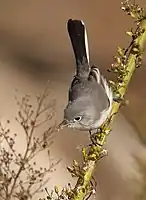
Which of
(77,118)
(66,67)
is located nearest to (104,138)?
(77,118)

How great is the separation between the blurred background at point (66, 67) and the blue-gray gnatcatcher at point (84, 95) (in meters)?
0.99

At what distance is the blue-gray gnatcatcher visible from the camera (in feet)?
1.33

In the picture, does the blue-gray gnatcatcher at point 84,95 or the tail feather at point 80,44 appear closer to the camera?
the blue-gray gnatcatcher at point 84,95

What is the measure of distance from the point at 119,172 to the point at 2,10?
2.55ft

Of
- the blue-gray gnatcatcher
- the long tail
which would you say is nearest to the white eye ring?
the blue-gray gnatcatcher

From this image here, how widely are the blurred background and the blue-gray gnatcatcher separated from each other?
99cm

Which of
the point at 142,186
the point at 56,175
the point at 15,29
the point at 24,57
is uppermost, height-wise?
the point at 15,29

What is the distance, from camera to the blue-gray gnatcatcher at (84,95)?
0.41 m

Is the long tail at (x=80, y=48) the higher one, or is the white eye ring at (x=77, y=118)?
the long tail at (x=80, y=48)

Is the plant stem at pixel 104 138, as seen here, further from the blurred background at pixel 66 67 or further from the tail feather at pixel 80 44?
the blurred background at pixel 66 67

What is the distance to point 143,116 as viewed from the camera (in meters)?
1.53

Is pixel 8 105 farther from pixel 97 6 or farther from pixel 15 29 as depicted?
pixel 97 6

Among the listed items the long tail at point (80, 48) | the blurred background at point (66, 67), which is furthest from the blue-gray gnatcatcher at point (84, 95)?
the blurred background at point (66, 67)

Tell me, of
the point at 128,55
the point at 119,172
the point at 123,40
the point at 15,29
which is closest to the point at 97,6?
the point at 123,40
